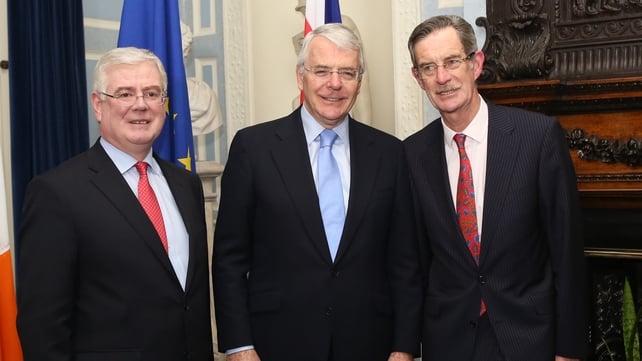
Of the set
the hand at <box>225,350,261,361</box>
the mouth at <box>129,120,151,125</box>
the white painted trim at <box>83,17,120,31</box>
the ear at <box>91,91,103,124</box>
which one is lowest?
the hand at <box>225,350,261,361</box>

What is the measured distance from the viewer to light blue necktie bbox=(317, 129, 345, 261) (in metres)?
2.16

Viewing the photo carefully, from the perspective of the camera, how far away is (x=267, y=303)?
217cm

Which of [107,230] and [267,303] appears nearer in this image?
[107,230]

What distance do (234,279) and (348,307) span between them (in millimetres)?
360

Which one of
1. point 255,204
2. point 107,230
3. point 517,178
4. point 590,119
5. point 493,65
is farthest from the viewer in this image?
point 493,65

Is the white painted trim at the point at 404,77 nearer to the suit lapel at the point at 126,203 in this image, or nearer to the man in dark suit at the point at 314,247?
the man in dark suit at the point at 314,247

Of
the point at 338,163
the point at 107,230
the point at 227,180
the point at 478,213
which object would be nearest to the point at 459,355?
the point at 478,213

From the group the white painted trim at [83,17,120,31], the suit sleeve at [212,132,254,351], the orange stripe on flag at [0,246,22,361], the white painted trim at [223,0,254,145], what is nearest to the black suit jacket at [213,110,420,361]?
the suit sleeve at [212,132,254,351]

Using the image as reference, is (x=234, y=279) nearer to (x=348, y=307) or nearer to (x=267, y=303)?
(x=267, y=303)

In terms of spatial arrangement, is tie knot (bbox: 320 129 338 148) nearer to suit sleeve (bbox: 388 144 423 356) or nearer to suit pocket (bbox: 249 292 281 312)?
suit sleeve (bbox: 388 144 423 356)

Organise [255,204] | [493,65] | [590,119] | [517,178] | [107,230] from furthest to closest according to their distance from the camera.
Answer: [493,65] < [590,119] < [255,204] < [517,178] < [107,230]

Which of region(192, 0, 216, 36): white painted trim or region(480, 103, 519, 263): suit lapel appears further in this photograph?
region(192, 0, 216, 36): white painted trim

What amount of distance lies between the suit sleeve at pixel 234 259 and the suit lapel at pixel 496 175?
71cm

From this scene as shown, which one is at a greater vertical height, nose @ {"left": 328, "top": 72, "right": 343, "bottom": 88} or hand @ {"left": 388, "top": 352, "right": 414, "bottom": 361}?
nose @ {"left": 328, "top": 72, "right": 343, "bottom": 88}
